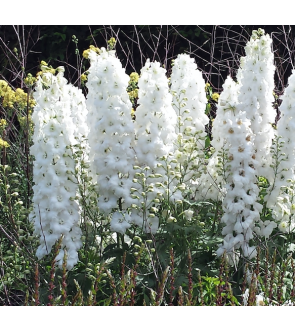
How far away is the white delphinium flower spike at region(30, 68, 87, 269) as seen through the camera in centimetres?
338

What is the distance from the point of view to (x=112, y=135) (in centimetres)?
A: 352

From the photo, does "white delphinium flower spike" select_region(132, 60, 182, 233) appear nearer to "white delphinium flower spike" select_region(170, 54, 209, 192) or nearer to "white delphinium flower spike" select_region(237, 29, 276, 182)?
"white delphinium flower spike" select_region(170, 54, 209, 192)

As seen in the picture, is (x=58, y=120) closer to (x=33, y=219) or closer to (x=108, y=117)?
(x=108, y=117)

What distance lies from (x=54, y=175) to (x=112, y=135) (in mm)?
448

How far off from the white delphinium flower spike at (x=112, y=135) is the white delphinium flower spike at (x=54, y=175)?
0.56 ft

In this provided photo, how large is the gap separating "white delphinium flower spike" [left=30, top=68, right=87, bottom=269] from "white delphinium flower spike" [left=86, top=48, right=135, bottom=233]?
17cm

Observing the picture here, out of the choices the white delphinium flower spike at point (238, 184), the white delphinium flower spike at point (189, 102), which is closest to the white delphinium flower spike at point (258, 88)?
the white delphinium flower spike at point (238, 184)

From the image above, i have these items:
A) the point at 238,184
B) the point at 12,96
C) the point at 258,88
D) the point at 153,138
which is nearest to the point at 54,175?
the point at 153,138

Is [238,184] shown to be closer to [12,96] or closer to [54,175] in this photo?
[54,175]

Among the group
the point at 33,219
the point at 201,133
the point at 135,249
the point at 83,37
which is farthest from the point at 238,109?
the point at 83,37

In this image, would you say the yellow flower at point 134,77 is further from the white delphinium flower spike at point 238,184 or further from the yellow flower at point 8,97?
the white delphinium flower spike at point 238,184

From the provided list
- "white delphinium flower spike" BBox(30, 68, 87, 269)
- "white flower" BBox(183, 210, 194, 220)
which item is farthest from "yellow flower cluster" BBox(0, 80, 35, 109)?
"white flower" BBox(183, 210, 194, 220)

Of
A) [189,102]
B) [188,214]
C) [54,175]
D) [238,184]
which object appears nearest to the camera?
[54,175]

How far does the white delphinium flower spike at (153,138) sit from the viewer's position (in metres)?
3.54
